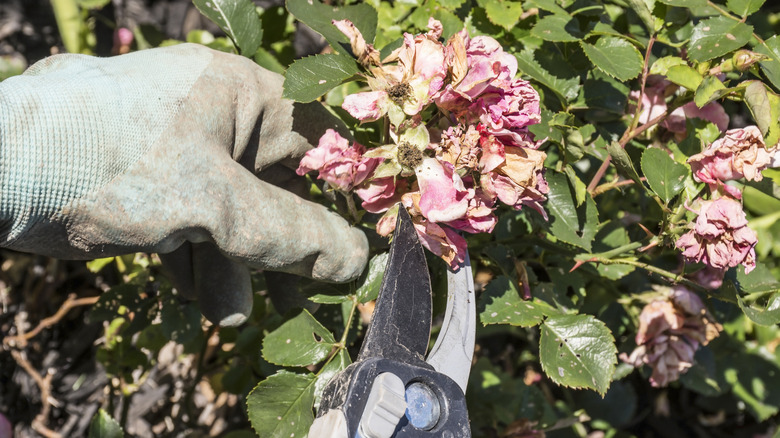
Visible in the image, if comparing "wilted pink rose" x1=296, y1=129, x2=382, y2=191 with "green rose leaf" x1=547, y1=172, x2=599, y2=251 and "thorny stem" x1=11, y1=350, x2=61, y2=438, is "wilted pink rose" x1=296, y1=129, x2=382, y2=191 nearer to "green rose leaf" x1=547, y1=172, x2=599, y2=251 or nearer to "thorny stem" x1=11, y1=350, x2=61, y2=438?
"green rose leaf" x1=547, y1=172, x2=599, y2=251

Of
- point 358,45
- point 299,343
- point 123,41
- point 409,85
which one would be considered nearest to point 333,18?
point 358,45

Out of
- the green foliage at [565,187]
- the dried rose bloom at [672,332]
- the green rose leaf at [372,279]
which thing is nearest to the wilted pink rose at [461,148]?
the green foliage at [565,187]

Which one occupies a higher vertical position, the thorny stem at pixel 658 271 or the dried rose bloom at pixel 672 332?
the thorny stem at pixel 658 271

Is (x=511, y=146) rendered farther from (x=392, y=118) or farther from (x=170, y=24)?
(x=170, y=24)

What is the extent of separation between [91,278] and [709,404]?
1.71 metres

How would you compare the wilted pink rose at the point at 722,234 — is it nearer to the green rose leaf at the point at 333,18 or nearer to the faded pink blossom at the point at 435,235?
the faded pink blossom at the point at 435,235

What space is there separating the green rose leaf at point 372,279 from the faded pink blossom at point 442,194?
0.68 feet

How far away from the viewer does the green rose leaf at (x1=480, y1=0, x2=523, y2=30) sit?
1.13m

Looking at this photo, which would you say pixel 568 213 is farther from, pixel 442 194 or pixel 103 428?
pixel 103 428

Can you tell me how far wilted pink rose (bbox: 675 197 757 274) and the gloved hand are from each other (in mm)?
435

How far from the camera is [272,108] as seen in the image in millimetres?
956

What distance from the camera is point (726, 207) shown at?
89 cm

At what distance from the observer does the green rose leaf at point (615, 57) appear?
3.21ft

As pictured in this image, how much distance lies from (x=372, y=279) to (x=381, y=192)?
0.18 m
